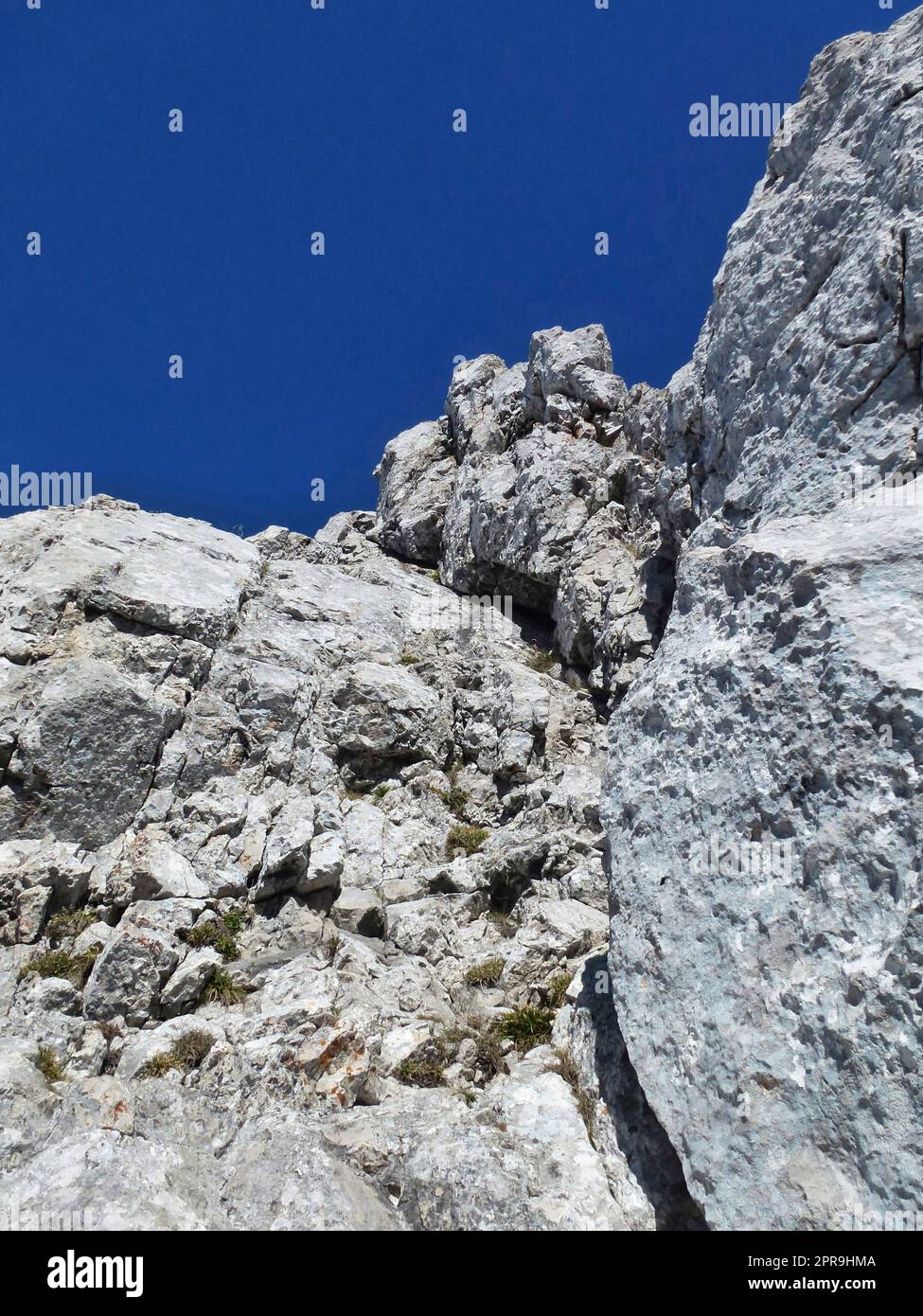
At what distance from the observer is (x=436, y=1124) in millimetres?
9695

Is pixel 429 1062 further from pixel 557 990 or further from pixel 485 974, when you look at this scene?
pixel 557 990

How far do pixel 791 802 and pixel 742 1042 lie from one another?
2.65 meters

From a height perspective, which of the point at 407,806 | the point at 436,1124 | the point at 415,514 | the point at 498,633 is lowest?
the point at 436,1124

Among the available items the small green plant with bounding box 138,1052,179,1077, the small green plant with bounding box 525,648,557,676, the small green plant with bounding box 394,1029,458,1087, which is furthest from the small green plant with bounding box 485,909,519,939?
the small green plant with bounding box 525,648,557,676

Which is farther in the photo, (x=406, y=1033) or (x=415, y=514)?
(x=415, y=514)

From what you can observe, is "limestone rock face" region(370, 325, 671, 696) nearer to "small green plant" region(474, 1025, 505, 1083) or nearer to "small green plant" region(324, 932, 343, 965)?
"small green plant" region(324, 932, 343, 965)

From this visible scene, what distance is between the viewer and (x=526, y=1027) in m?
11.8

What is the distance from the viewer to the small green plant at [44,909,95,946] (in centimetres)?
1383

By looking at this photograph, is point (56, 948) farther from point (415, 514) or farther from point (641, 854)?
point (415, 514)

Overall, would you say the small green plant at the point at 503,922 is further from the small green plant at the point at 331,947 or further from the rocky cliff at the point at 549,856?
the small green plant at the point at 331,947

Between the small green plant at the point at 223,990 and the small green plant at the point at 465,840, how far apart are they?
261 inches
